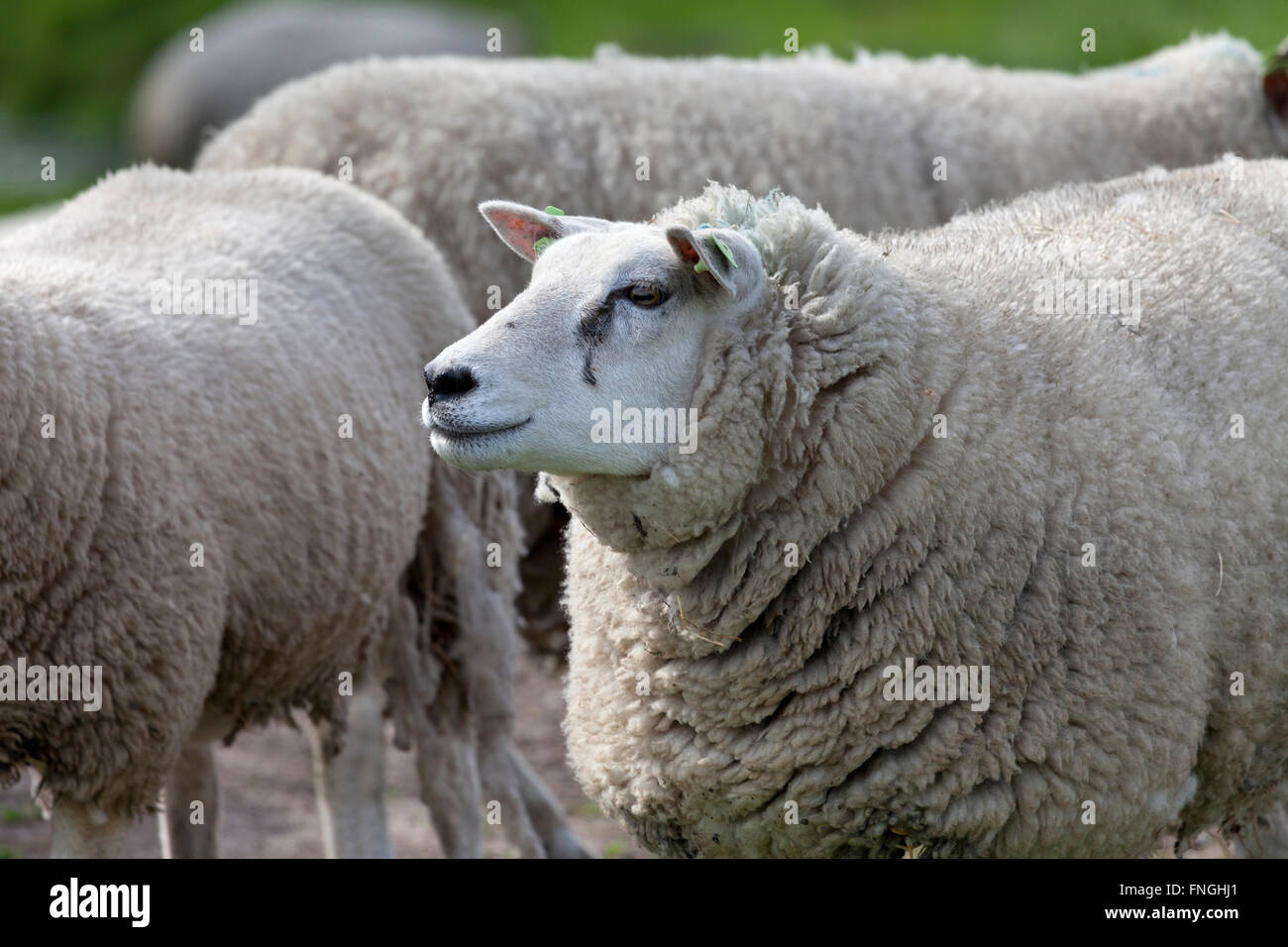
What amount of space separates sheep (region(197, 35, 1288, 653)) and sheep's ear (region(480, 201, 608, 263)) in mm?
1680

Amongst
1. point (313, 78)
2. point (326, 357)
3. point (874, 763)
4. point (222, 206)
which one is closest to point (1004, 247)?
point (874, 763)

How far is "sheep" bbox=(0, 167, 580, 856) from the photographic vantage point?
12.4 ft

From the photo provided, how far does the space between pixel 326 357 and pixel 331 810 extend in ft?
4.75

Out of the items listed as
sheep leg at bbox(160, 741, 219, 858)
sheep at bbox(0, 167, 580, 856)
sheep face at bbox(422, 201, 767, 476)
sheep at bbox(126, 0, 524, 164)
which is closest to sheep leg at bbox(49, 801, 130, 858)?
sheep at bbox(0, 167, 580, 856)

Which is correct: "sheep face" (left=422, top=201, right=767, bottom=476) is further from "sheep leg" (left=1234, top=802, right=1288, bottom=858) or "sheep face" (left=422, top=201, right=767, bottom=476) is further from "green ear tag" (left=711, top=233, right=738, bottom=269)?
"sheep leg" (left=1234, top=802, right=1288, bottom=858)

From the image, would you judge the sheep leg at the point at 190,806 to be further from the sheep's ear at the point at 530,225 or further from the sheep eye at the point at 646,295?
the sheep eye at the point at 646,295

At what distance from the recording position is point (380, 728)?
5059 millimetres

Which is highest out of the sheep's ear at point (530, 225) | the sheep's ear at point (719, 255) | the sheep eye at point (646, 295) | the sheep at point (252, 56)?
the sheep at point (252, 56)

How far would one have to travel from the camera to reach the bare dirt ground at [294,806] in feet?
19.0

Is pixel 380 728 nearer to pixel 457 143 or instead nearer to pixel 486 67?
pixel 457 143

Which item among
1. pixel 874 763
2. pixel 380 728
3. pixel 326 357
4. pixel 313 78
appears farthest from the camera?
pixel 313 78

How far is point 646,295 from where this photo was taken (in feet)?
10.3

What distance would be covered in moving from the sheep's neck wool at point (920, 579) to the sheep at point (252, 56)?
1233 cm

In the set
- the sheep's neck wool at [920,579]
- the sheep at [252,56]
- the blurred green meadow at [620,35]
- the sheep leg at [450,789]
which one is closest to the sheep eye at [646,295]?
the sheep's neck wool at [920,579]
